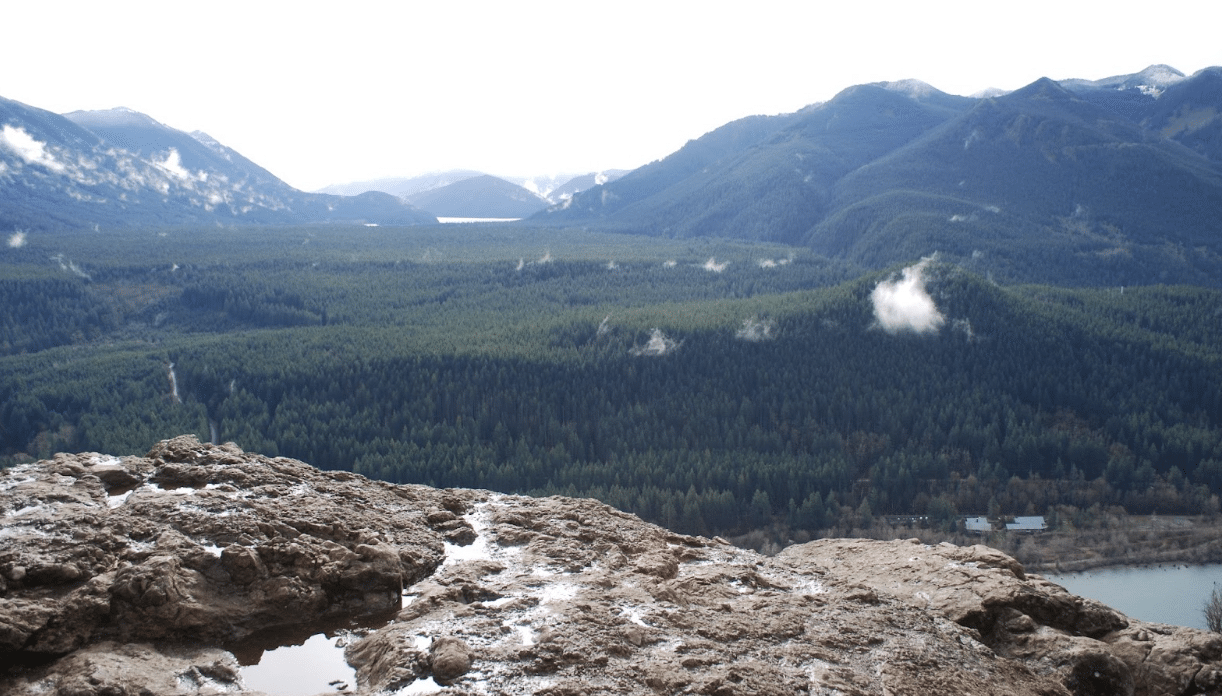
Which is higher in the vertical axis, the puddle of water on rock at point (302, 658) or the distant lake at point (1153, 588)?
the puddle of water on rock at point (302, 658)

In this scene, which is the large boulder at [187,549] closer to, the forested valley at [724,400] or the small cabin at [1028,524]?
the forested valley at [724,400]

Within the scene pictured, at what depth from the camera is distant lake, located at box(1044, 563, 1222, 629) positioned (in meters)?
50.4

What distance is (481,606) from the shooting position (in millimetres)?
10961

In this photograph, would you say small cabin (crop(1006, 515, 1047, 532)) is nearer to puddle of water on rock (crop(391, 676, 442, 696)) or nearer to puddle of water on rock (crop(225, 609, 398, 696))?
puddle of water on rock (crop(225, 609, 398, 696))

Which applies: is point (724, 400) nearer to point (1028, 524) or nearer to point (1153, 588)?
point (1028, 524)

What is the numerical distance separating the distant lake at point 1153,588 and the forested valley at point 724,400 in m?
8.99

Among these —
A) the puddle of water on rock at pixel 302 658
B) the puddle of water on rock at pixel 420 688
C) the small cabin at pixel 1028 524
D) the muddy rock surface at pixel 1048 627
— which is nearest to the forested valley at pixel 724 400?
the small cabin at pixel 1028 524

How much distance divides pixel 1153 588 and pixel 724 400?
127 feet

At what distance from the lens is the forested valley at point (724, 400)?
66375 mm

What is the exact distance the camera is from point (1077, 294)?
118 m

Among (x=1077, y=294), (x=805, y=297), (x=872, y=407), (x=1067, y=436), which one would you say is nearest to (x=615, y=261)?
(x=805, y=297)

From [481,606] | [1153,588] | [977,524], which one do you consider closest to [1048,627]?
[481,606]

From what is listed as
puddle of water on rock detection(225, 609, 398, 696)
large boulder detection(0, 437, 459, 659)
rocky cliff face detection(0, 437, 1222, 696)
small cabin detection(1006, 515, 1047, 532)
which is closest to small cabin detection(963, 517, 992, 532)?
small cabin detection(1006, 515, 1047, 532)

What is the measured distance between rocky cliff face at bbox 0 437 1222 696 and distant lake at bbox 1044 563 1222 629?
152 ft
